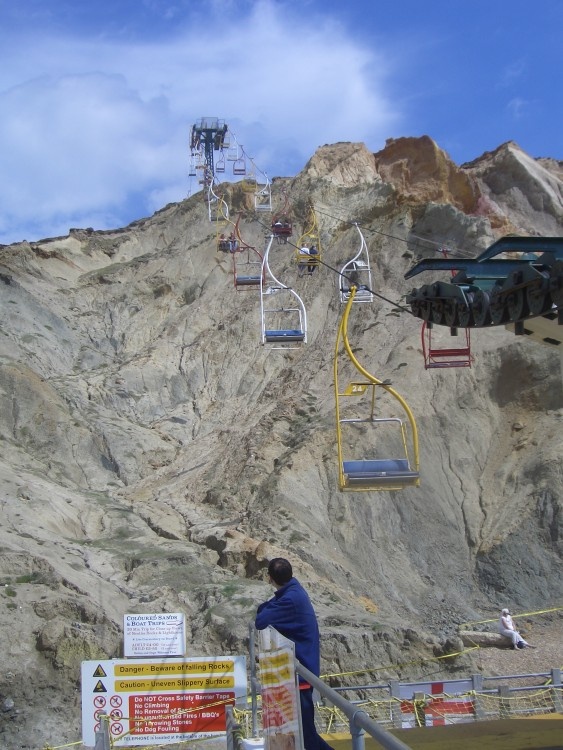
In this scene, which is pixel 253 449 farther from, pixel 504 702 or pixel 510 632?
pixel 504 702

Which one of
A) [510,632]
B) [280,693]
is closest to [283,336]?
[510,632]

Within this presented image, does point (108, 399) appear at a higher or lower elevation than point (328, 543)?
higher

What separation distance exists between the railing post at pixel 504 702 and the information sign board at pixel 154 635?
141 inches

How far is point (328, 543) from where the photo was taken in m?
21.8

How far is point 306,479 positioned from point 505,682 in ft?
29.1

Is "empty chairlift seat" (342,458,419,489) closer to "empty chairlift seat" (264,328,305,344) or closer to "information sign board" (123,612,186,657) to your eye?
"information sign board" (123,612,186,657)

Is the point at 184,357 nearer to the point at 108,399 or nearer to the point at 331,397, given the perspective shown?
the point at 108,399

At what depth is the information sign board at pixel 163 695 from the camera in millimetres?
7891

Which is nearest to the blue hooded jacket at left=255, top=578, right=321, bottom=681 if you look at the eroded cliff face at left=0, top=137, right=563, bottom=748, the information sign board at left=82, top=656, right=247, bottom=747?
the information sign board at left=82, top=656, right=247, bottom=747

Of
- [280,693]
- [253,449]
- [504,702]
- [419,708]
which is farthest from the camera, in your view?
[253,449]

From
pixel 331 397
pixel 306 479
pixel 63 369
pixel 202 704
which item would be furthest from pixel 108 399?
pixel 202 704

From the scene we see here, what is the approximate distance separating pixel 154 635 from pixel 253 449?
1616 centimetres

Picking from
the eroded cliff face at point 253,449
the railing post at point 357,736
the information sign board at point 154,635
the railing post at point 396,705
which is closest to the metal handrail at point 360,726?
the railing post at point 357,736

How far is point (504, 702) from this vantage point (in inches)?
427
